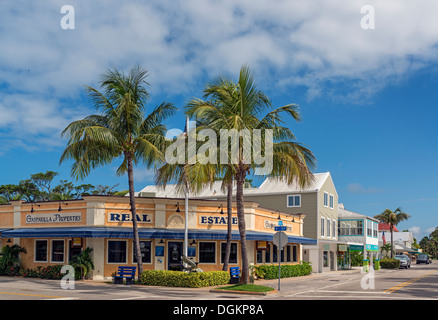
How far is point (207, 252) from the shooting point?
1181 inches

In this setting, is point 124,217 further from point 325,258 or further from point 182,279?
point 325,258

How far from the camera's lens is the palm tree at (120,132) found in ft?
78.9

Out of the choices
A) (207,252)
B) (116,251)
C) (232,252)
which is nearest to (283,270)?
(232,252)

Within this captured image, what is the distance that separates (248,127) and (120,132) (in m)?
7.30

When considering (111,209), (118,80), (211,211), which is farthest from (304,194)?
(118,80)

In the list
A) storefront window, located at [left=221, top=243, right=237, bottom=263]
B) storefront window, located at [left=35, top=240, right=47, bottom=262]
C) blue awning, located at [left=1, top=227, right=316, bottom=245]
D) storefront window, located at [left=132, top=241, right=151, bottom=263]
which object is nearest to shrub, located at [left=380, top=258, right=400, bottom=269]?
blue awning, located at [left=1, top=227, right=316, bottom=245]

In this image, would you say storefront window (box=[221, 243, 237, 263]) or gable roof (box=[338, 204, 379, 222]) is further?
gable roof (box=[338, 204, 379, 222])

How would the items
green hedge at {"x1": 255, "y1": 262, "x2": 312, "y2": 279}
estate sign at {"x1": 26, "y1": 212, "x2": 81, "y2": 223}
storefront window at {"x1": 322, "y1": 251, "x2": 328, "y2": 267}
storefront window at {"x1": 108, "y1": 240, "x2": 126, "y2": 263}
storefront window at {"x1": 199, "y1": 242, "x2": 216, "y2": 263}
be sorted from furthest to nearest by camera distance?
storefront window at {"x1": 322, "y1": 251, "x2": 328, "y2": 267} < green hedge at {"x1": 255, "y1": 262, "x2": 312, "y2": 279} < storefront window at {"x1": 199, "y1": 242, "x2": 216, "y2": 263} < estate sign at {"x1": 26, "y1": 212, "x2": 81, "y2": 223} < storefront window at {"x1": 108, "y1": 240, "x2": 126, "y2": 263}

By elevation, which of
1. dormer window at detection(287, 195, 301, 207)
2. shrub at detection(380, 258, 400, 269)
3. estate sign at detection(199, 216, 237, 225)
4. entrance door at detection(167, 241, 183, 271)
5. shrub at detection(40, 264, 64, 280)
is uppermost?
dormer window at detection(287, 195, 301, 207)

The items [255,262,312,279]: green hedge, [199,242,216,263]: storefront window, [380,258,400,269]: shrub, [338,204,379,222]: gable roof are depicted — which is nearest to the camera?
[199,242,216,263]: storefront window

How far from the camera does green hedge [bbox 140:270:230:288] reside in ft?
77.1

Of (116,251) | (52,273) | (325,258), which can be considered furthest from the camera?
(325,258)

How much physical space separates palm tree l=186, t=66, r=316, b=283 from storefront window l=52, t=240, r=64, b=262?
12.9 m

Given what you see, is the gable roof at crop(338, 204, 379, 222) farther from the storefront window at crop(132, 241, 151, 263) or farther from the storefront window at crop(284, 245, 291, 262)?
the storefront window at crop(132, 241, 151, 263)
